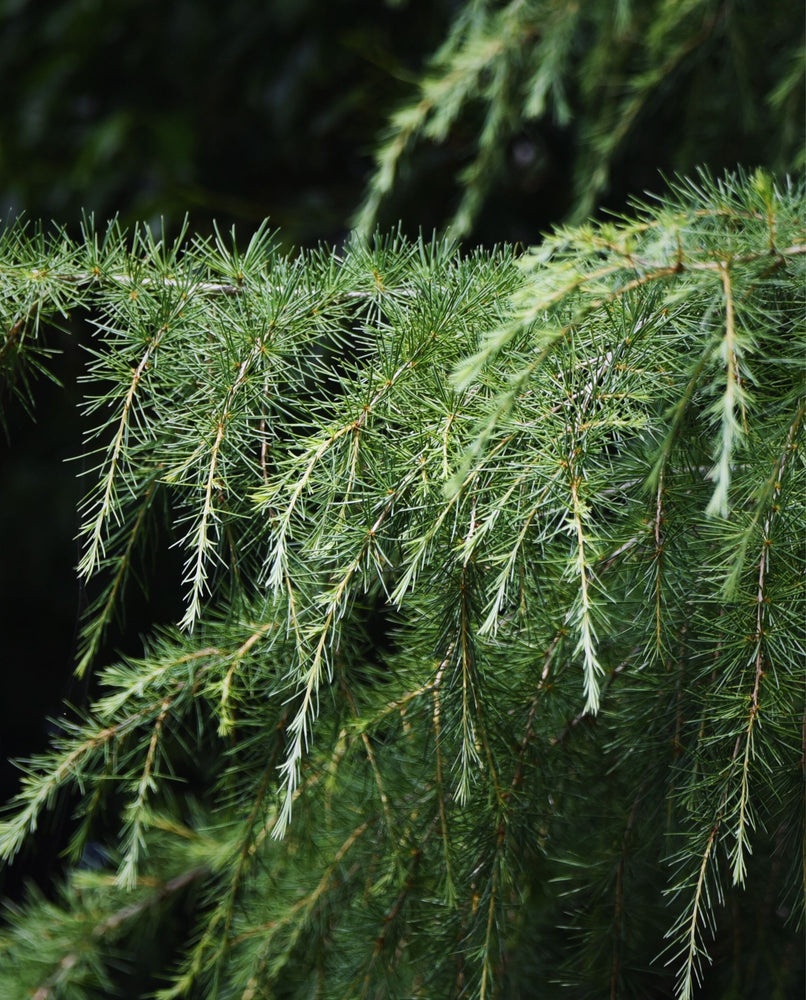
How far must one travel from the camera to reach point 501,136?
1266mm

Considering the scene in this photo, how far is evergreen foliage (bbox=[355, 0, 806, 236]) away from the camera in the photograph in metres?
1.13

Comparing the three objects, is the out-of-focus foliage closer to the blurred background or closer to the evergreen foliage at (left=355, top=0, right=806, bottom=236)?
the blurred background

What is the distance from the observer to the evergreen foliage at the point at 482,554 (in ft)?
1.58

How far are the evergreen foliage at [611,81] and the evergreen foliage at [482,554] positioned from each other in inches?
22.1

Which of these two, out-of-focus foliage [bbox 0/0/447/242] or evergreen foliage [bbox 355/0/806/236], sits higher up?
evergreen foliage [bbox 355/0/806/236]

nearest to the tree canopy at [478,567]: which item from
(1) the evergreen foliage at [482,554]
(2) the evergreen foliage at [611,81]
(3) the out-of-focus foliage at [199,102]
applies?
(1) the evergreen foliage at [482,554]

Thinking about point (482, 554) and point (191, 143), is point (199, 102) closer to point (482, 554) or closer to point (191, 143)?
point (191, 143)

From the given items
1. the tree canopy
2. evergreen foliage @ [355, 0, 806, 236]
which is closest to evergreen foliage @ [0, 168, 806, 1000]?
the tree canopy

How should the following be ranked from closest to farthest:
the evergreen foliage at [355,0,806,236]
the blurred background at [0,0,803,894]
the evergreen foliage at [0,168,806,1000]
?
1. the evergreen foliage at [0,168,806,1000]
2. the evergreen foliage at [355,0,806,236]
3. the blurred background at [0,0,803,894]

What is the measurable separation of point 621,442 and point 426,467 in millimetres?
133

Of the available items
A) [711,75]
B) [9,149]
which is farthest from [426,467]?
[9,149]

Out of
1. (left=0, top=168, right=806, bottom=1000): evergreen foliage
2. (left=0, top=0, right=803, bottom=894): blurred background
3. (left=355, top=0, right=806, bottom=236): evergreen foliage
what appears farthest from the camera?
(left=0, top=0, right=803, bottom=894): blurred background

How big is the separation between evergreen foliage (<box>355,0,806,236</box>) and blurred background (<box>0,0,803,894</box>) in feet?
0.46

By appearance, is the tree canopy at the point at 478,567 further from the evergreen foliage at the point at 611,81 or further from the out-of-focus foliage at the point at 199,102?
the out-of-focus foliage at the point at 199,102
